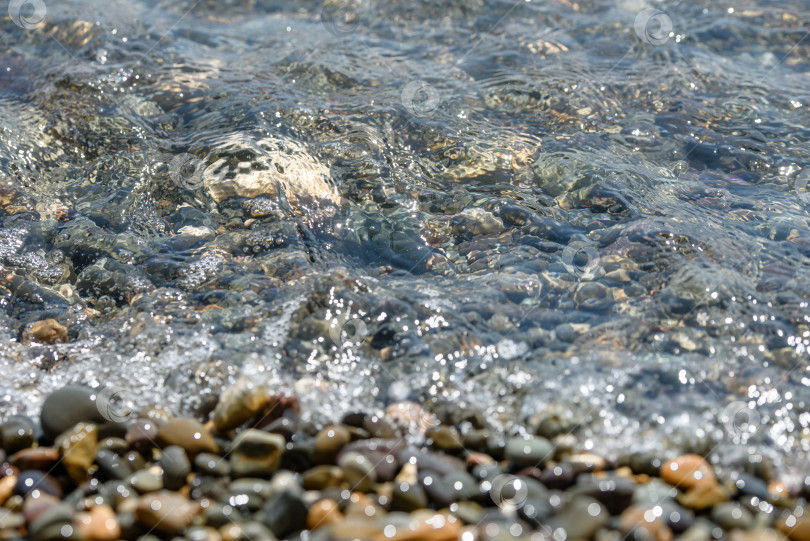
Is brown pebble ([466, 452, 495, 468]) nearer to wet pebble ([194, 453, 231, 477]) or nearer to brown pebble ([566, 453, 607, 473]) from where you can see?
brown pebble ([566, 453, 607, 473])

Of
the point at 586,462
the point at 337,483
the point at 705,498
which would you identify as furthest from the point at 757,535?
the point at 337,483

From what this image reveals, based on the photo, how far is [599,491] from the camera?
2.26m

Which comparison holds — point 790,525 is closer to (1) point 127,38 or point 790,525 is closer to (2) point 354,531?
(2) point 354,531

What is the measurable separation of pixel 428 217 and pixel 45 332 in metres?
2.14

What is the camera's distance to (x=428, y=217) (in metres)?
3.96

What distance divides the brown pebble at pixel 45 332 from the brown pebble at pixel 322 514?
1.71m

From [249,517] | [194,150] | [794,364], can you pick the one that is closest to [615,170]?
[794,364]

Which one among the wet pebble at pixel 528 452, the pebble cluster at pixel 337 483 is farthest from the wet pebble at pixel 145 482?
the wet pebble at pixel 528 452

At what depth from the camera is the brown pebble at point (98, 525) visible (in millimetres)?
2162

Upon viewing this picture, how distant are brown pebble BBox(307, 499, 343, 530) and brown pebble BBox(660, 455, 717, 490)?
119 cm

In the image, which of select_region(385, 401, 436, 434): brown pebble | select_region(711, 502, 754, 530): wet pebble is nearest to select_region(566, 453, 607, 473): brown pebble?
select_region(711, 502, 754, 530): wet pebble

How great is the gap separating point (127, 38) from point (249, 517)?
4.93m

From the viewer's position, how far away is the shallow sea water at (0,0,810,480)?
2846mm

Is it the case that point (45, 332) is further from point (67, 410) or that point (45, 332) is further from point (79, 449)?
point (79, 449)
